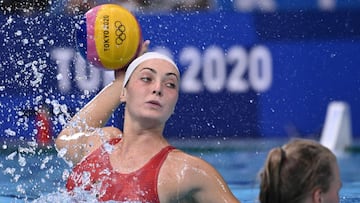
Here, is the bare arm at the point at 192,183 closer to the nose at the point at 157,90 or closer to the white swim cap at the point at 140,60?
the nose at the point at 157,90

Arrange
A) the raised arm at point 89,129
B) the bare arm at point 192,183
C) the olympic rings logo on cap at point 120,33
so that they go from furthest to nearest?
1. the raised arm at point 89,129
2. the olympic rings logo on cap at point 120,33
3. the bare arm at point 192,183

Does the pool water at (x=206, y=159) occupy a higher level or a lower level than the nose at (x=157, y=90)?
lower

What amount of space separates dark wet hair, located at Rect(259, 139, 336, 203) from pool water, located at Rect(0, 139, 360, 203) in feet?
6.25

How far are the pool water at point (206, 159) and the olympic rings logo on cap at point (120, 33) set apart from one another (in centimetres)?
93

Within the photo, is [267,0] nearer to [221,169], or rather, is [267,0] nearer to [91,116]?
[221,169]

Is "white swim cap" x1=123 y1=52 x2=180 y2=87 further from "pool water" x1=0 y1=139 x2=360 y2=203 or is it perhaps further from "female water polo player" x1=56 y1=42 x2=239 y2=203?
"pool water" x1=0 y1=139 x2=360 y2=203

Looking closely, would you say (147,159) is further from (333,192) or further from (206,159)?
(206,159)

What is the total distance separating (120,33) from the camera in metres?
3.53

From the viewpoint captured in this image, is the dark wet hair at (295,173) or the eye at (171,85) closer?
the dark wet hair at (295,173)

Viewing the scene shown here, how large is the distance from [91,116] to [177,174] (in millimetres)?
635

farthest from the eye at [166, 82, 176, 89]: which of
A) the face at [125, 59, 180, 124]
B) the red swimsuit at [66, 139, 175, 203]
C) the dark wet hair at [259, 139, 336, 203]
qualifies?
the dark wet hair at [259, 139, 336, 203]

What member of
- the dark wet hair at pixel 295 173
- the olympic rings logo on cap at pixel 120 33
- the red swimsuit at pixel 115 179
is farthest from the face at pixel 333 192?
the olympic rings logo on cap at pixel 120 33

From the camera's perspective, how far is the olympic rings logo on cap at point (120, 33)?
351cm

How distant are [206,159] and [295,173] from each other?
4305 mm
